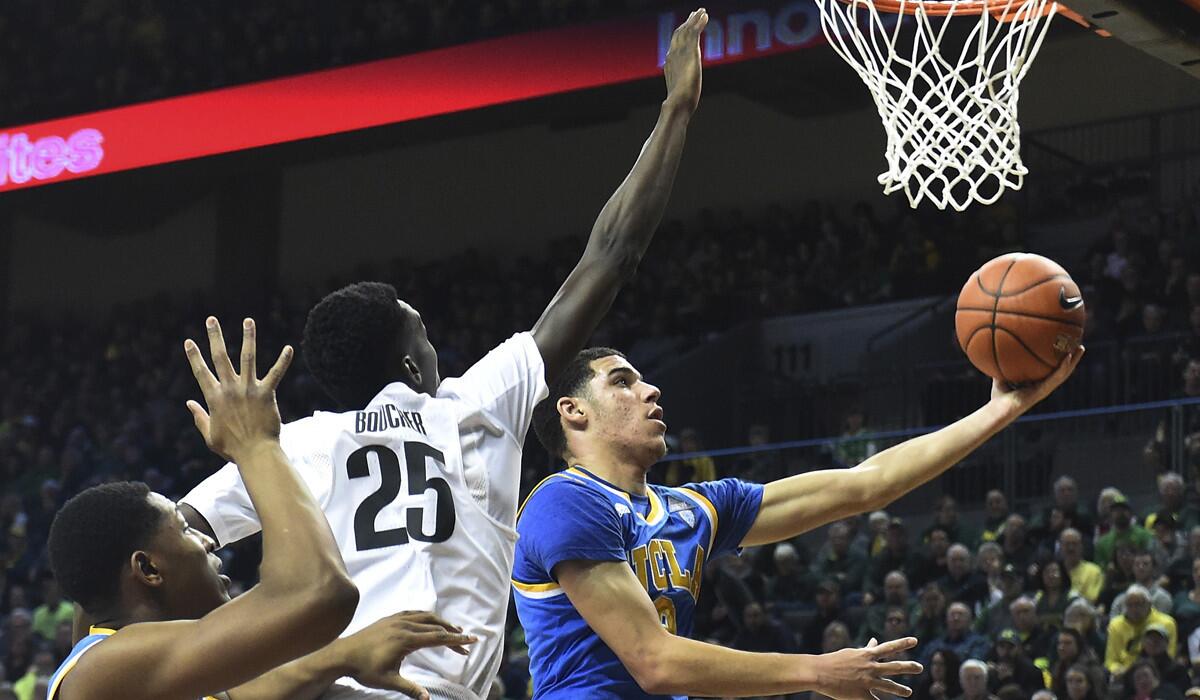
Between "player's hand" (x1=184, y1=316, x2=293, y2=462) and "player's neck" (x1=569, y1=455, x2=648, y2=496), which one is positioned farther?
"player's neck" (x1=569, y1=455, x2=648, y2=496)

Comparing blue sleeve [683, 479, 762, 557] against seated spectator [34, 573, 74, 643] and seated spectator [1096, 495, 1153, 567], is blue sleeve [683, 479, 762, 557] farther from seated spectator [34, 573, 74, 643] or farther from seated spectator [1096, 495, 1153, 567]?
seated spectator [34, 573, 74, 643]

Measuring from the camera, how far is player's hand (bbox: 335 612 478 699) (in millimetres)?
2510

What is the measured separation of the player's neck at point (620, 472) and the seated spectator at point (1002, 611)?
5762 millimetres

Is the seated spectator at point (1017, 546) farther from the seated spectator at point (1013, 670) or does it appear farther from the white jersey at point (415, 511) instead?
the white jersey at point (415, 511)

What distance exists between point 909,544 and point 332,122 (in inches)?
267

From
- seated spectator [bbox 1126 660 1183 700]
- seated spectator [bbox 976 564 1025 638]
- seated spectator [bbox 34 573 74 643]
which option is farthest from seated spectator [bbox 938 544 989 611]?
seated spectator [bbox 34 573 74 643]

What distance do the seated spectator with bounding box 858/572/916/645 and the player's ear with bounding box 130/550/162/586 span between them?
24.5 feet

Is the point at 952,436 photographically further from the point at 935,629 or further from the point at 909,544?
the point at 909,544

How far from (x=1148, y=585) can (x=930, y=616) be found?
1224mm

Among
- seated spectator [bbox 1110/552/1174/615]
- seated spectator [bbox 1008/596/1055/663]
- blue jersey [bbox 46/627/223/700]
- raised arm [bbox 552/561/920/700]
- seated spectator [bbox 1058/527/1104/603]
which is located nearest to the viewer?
blue jersey [bbox 46/627/223/700]

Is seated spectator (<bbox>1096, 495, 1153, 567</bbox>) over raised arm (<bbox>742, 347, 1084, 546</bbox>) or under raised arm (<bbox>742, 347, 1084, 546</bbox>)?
under

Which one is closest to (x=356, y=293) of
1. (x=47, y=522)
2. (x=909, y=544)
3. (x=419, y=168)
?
(x=909, y=544)

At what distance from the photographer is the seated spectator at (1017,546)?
9633mm

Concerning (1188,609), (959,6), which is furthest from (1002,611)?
(959,6)
